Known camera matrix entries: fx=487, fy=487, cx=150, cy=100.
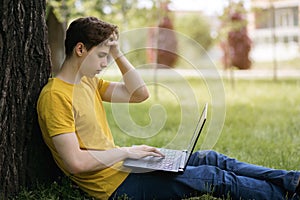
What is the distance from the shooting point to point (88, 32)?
86.2 inches

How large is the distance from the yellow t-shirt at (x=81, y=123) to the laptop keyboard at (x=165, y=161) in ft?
0.48

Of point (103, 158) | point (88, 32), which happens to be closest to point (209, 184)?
point (103, 158)

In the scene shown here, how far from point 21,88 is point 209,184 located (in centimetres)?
97

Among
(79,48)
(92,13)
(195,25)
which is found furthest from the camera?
(195,25)

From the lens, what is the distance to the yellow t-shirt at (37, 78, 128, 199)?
211cm

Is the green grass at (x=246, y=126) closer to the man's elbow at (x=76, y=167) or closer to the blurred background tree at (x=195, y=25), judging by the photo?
the man's elbow at (x=76, y=167)

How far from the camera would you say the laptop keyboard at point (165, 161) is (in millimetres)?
2225

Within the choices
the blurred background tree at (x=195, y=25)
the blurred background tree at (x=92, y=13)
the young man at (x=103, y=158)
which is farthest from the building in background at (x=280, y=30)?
the young man at (x=103, y=158)

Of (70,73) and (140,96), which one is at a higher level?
(70,73)

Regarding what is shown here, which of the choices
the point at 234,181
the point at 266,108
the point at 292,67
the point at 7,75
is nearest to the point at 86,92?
the point at 7,75

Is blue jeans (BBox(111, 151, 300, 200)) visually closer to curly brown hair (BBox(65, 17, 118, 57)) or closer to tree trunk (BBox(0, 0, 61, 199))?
tree trunk (BBox(0, 0, 61, 199))

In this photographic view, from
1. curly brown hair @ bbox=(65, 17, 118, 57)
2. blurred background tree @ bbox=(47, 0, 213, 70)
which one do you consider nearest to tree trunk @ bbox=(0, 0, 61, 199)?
curly brown hair @ bbox=(65, 17, 118, 57)

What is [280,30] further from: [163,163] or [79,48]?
[79,48]

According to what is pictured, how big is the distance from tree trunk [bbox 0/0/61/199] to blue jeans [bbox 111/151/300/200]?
46cm
